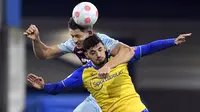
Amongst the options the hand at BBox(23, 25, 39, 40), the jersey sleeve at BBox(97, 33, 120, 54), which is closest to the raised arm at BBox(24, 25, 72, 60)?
the hand at BBox(23, 25, 39, 40)

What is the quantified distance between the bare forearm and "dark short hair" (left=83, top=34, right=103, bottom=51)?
0.20 metres

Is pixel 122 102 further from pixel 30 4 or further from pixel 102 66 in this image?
pixel 30 4

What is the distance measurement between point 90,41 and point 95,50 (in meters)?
0.09

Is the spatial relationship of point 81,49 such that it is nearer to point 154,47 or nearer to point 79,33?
point 79,33

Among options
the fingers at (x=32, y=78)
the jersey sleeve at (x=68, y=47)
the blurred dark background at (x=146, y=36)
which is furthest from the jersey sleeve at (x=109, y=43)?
the blurred dark background at (x=146, y=36)

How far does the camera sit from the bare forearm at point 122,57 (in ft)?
19.6

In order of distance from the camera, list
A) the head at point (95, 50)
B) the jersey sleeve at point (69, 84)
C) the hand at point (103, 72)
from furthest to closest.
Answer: the jersey sleeve at point (69, 84)
the head at point (95, 50)
the hand at point (103, 72)

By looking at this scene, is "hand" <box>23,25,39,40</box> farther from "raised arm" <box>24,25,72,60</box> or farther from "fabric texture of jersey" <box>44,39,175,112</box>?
"fabric texture of jersey" <box>44,39,175,112</box>

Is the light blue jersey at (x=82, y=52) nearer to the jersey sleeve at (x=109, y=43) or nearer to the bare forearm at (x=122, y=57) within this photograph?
the jersey sleeve at (x=109, y=43)

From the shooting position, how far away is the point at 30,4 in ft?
37.5

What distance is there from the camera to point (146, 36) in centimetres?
1163

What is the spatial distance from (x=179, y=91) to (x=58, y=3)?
2450 millimetres

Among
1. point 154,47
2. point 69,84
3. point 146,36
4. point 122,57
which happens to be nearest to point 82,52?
point 69,84

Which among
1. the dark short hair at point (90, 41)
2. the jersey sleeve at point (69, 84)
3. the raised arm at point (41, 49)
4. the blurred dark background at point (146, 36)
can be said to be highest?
the dark short hair at point (90, 41)
